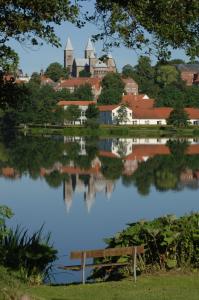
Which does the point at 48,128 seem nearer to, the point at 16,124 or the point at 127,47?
the point at 16,124

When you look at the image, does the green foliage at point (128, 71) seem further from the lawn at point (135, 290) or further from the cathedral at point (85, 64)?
the lawn at point (135, 290)

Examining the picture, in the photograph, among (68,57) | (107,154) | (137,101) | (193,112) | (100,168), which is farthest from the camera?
(68,57)

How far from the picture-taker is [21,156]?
149 ft

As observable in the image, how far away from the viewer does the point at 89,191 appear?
26922 mm

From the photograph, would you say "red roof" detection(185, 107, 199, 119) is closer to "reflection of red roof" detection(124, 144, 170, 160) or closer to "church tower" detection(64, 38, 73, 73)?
"reflection of red roof" detection(124, 144, 170, 160)

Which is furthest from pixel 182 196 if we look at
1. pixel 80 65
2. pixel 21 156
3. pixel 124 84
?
pixel 80 65

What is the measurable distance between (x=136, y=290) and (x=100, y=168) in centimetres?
3051

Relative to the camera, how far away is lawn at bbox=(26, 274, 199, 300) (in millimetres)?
8180

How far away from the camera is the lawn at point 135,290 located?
8.18 metres

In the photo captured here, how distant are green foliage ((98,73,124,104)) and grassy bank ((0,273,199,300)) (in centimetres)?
10516

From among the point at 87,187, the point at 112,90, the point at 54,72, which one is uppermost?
the point at 54,72

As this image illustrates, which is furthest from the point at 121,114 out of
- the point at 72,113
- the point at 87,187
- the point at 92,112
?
the point at 87,187

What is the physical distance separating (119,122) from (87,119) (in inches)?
376

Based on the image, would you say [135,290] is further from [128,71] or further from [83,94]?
[128,71]
